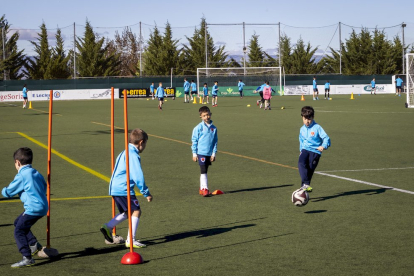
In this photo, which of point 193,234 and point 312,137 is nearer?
point 193,234

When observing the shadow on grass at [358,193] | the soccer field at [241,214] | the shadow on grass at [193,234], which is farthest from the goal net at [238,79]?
the shadow on grass at [193,234]

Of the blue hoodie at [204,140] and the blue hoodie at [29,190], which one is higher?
the blue hoodie at [204,140]

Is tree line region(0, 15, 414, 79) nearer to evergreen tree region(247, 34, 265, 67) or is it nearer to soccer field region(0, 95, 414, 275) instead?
evergreen tree region(247, 34, 265, 67)

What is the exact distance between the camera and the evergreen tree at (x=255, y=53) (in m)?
95.7

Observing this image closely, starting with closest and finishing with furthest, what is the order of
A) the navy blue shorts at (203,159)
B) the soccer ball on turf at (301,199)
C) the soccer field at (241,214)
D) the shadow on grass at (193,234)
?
1. the soccer field at (241,214)
2. the shadow on grass at (193,234)
3. the soccer ball on turf at (301,199)
4. the navy blue shorts at (203,159)

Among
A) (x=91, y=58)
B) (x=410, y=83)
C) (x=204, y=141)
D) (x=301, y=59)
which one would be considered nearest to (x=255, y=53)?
(x=301, y=59)

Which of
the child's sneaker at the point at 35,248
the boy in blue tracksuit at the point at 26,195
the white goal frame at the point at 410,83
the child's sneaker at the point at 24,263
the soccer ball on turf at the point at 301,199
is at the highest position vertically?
the white goal frame at the point at 410,83

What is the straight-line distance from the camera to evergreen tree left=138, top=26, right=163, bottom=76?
9150 centimetres

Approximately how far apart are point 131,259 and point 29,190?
1.34 metres

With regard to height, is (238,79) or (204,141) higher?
(238,79)

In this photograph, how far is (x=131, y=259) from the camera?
721 centimetres

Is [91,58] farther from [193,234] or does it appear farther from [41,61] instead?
[193,234]

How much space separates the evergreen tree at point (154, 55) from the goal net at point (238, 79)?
17560 millimetres

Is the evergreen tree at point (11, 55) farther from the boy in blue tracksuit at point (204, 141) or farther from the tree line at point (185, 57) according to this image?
the boy in blue tracksuit at point (204, 141)
